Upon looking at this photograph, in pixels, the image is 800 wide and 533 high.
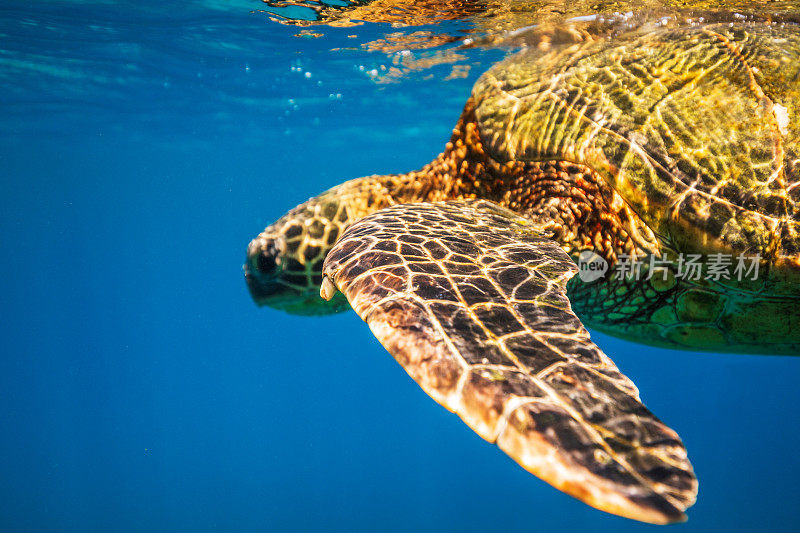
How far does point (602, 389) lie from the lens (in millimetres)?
1396

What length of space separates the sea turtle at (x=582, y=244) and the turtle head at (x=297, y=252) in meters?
0.02

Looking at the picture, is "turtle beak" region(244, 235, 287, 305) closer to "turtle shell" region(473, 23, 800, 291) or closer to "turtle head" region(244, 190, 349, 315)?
"turtle head" region(244, 190, 349, 315)

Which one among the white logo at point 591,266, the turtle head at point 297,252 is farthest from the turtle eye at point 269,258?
the white logo at point 591,266

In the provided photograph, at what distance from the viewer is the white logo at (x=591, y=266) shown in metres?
3.17

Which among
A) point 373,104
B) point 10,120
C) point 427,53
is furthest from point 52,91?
point 427,53

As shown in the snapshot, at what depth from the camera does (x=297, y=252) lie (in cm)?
406

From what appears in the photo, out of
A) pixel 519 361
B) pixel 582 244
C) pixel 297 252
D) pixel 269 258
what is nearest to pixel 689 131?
pixel 582 244

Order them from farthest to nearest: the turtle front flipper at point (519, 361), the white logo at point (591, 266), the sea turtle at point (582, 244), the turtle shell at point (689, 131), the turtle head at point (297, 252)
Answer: the turtle head at point (297, 252), the white logo at point (591, 266), the turtle shell at point (689, 131), the sea turtle at point (582, 244), the turtle front flipper at point (519, 361)

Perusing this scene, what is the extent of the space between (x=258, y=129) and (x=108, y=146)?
36.9ft

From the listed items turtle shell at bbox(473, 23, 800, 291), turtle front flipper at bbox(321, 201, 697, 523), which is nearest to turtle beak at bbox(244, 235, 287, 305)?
turtle front flipper at bbox(321, 201, 697, 523)

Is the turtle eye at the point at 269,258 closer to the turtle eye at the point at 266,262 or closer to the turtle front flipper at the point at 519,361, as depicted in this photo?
the turtle eye at the point at 266,262

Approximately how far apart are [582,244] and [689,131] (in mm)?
971

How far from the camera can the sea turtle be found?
1276mm

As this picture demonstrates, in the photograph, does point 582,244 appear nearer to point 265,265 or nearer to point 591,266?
point 591,266
